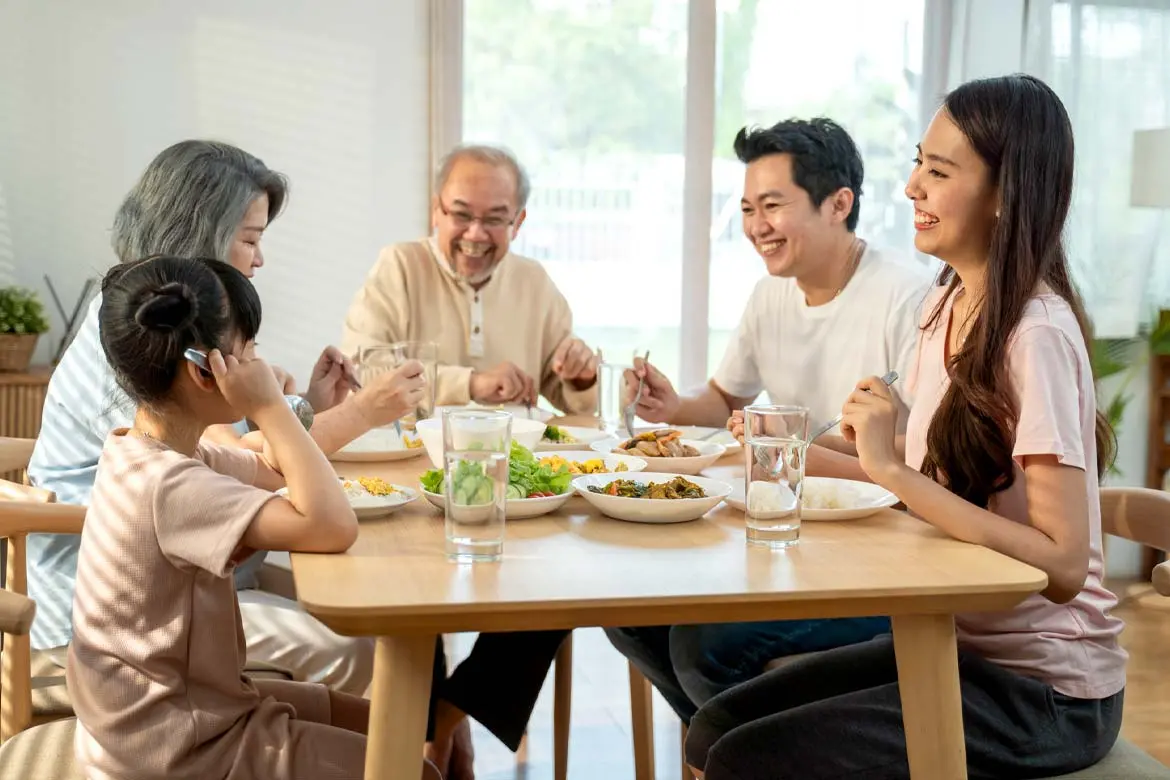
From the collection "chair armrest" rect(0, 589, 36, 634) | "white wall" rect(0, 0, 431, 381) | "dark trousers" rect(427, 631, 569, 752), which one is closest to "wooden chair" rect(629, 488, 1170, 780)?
"dark trousers" rect(427, 631, 569, 752)

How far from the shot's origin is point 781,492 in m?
1.50

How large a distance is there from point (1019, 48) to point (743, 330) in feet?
7.68

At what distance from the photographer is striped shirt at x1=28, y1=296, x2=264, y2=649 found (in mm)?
1918

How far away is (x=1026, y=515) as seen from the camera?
64.1 inches

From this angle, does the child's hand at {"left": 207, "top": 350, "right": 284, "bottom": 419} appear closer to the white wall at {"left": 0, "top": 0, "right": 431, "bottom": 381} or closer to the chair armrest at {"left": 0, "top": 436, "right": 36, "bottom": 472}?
the chair armrest at {"left": 0, "top": 436, "right": 36, "bottom": 472}

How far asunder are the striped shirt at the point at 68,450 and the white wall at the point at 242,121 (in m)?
2.21

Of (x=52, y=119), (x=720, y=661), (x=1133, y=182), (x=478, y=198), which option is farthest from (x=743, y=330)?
(x=52, y=119)

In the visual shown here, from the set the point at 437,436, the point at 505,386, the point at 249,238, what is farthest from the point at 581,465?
the point at 505,386

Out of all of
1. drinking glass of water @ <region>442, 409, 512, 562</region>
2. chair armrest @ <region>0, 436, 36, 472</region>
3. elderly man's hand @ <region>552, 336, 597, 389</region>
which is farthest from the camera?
elderly man's hand @ <region>552, 336, 597, 389</region>

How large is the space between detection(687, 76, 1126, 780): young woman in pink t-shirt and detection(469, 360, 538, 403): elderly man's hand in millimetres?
1147

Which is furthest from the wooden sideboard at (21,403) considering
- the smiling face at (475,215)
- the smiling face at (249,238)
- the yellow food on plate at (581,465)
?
the yellow food on plate at (581,465)

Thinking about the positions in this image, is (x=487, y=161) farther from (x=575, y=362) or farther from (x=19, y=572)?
(x=19, y=572)

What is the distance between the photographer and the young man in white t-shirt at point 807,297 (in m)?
2.66

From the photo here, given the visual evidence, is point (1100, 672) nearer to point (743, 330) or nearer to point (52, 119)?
point (743, 330)
